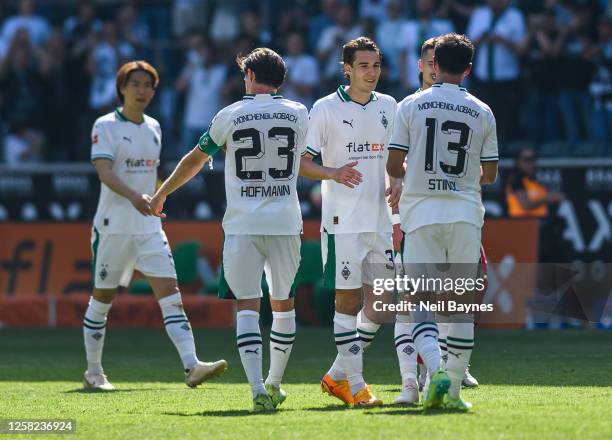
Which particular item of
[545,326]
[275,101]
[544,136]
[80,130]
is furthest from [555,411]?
[80,130]

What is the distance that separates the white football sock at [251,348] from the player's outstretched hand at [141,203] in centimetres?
202

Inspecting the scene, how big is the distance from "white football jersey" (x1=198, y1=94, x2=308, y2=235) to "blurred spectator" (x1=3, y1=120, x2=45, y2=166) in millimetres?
13089

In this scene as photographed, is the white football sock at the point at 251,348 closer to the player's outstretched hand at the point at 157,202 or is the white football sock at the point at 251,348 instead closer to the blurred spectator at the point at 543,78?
the player's outstretched hand at the point at 157,202

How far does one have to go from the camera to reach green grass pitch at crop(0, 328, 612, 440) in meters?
7.60

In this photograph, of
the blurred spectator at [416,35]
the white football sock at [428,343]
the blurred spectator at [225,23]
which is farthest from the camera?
the blurred spectator at [225,23]

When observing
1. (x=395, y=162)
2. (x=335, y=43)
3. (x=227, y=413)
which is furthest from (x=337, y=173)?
(x=335, y=43)

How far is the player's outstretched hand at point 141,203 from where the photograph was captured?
10.6 m

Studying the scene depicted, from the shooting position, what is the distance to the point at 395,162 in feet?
27.5

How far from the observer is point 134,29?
22.3 m

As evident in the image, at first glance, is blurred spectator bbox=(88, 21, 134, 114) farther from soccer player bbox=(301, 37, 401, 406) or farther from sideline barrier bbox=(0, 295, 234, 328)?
soccer player bbox=(301, 37, 401, 406)

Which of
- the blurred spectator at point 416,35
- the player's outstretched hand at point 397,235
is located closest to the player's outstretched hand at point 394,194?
the player's outstretched hand at point 397,235

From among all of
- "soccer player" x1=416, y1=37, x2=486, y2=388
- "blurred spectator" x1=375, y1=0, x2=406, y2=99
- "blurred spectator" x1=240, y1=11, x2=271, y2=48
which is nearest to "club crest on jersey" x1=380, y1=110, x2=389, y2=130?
"soccer player" x1=416, y1=37, x2=486, y2=388

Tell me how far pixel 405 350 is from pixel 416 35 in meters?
10.6

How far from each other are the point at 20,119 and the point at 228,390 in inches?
484
